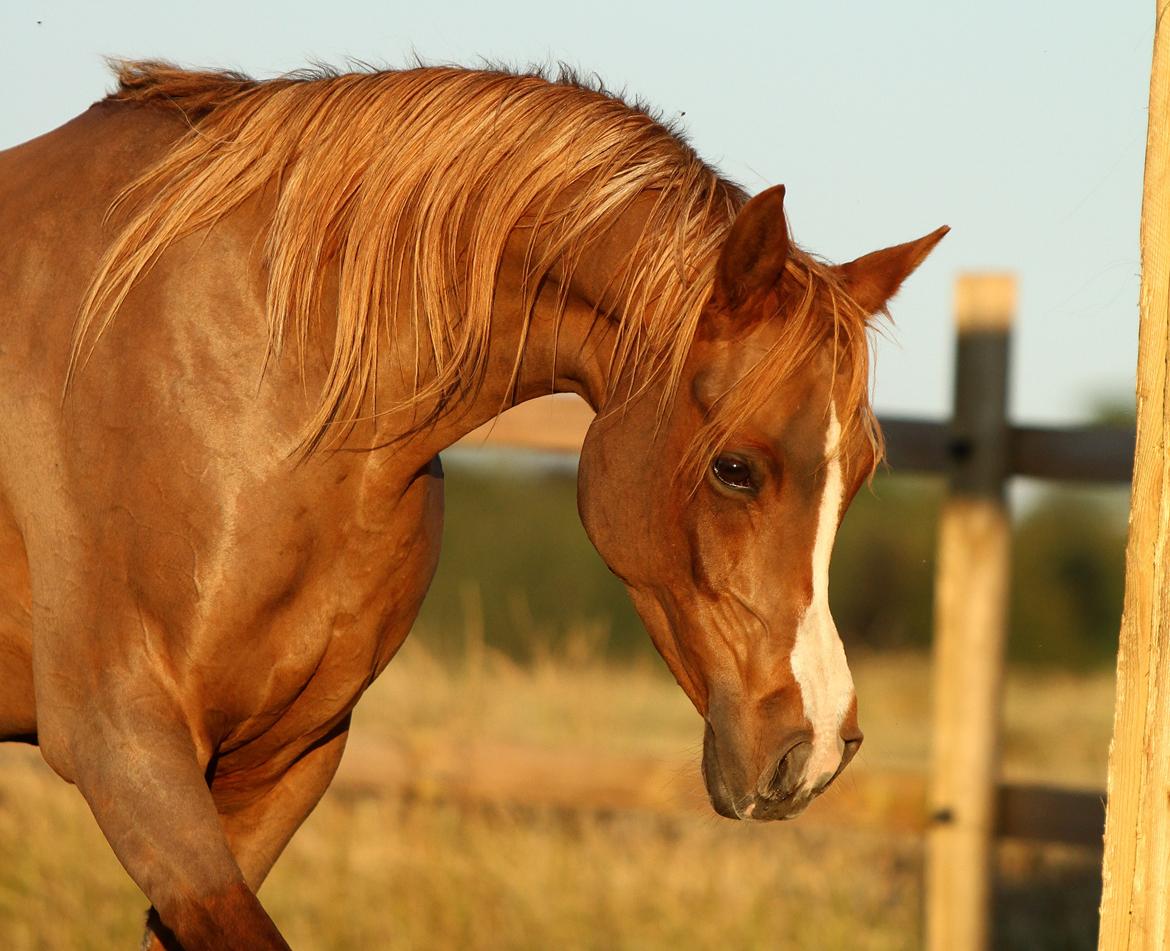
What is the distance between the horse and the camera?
77.7 inches

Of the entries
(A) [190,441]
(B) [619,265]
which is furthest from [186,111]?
(B) [619,265]

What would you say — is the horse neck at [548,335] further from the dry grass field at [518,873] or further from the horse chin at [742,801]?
the dry grass field at [518,873]

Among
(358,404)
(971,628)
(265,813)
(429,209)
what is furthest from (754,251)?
(971,628)

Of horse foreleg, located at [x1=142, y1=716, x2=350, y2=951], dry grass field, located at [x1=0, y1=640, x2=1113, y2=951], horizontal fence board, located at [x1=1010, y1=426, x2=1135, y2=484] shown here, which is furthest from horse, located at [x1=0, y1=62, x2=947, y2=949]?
dry grass field, located at [x1=0, y1=640, x2=1113, y2=951]

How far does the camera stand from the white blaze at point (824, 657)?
1918 millimetres

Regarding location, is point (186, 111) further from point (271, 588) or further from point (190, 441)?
point (271, 588)

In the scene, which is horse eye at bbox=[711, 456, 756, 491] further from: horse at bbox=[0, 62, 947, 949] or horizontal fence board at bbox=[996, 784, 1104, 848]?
horizontal fence board at bbox=[996, 784, 1104, 848]

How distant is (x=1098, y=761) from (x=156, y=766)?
18.2ft

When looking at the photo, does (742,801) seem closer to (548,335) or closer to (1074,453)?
(548,335)

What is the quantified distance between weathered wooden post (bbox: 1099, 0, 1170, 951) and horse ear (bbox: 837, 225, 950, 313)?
0.38 metres

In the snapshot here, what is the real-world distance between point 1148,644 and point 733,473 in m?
0.60

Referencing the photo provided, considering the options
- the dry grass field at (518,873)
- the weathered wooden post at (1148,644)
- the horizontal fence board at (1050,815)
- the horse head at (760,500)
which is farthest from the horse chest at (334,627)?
the horizontal fence board at (1050,815)

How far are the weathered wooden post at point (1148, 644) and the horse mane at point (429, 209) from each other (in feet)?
1.33

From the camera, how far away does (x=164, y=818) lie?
6.64 feet
